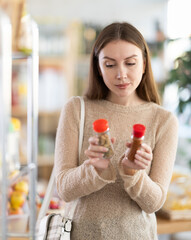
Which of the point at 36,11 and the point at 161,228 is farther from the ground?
the point at 36,11

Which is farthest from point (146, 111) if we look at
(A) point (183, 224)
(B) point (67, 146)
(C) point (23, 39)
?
(A) point (183, 224)

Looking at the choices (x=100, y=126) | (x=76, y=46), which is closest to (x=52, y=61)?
(x=76, y=46)

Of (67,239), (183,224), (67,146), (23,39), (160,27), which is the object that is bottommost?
(183,224)

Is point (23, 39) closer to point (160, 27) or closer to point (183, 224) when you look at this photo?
point (183, 224)

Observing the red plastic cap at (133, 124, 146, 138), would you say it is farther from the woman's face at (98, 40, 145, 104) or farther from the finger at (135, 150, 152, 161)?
the woman's face at (98, 40, 145, 104)

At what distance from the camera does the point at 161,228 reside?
183 centimetres

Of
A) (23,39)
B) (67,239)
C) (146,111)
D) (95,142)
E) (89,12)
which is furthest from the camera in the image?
(89,12)

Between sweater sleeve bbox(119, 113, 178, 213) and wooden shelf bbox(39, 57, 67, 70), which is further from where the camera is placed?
wooden shelf bbox(39, 57, 67, 70)

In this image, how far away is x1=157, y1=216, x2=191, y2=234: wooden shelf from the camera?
1.83 meters

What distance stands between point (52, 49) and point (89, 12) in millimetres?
683

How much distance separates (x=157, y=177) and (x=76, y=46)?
320 cm

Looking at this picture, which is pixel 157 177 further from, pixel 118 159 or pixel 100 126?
pixel 100 126

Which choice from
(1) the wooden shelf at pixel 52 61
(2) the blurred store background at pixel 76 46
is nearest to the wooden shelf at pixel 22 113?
(2) the blurred store background at pixel 76 46

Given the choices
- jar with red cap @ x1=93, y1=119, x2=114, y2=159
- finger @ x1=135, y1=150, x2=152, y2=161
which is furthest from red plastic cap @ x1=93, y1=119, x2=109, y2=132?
finger @ x1=135, y1=150, x2=152, y2=161
